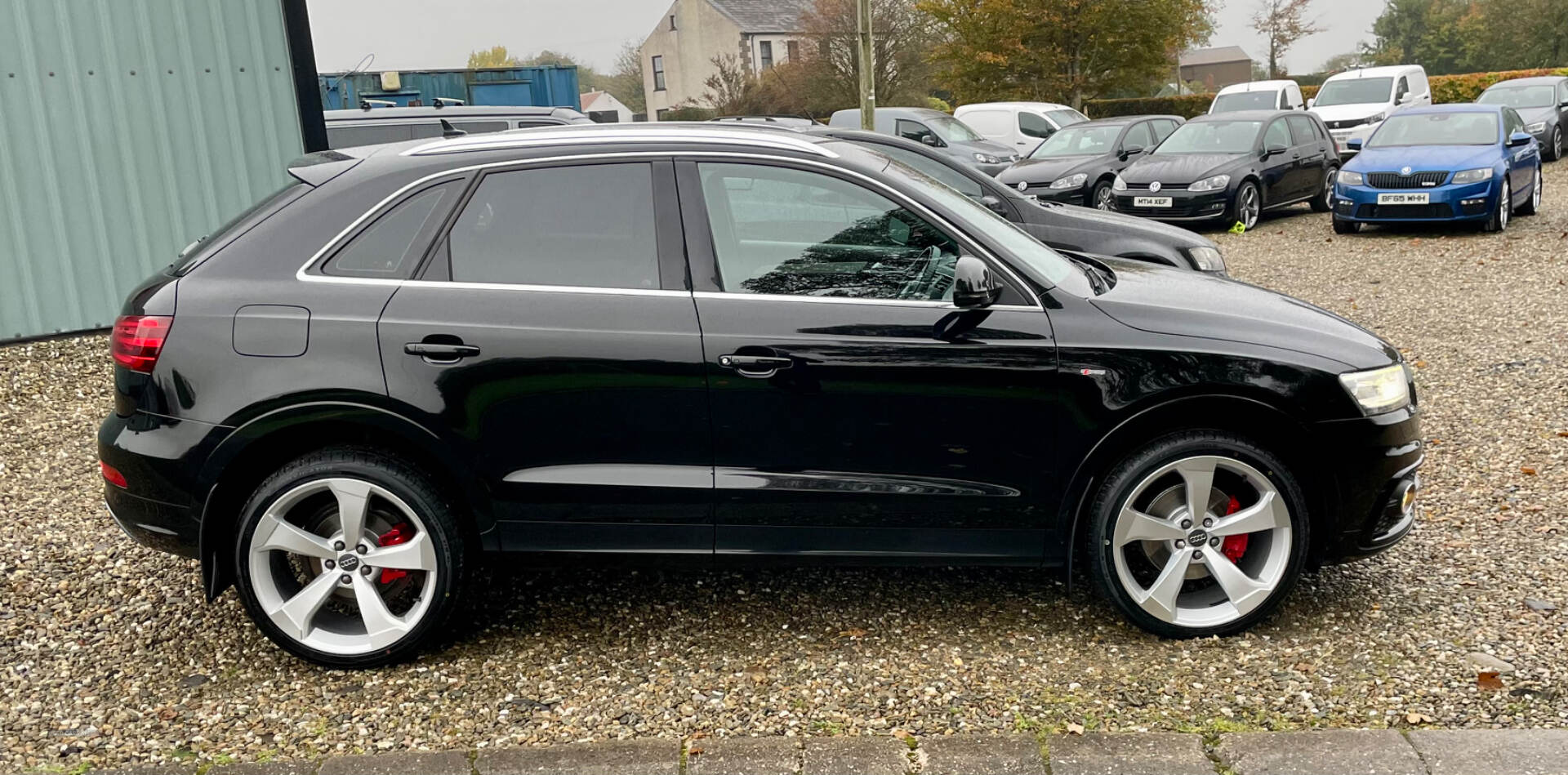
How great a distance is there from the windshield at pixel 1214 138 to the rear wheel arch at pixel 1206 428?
12.8m

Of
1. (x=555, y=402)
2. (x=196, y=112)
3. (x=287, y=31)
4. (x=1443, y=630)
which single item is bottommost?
(x=1443, y=630)

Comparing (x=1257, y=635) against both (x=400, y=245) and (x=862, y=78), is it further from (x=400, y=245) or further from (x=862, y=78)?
(x=862, y=78)

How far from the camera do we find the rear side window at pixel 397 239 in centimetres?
376

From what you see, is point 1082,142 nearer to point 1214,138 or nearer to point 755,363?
point 1214,138

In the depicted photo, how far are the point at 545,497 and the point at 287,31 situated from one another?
6.58 metres

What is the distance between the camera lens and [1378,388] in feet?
12.5

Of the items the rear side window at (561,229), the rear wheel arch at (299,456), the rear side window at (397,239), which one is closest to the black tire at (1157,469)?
the rear side window at (561,229)

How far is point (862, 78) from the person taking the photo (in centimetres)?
2233

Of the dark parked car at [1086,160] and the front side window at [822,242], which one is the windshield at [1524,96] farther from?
the front side window at [822,242]

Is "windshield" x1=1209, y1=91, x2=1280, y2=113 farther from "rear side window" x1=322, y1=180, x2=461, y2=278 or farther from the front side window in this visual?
"rear side window" x1=322, y1=180, x2=461, y2=278

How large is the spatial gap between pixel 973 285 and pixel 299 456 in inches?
84.3

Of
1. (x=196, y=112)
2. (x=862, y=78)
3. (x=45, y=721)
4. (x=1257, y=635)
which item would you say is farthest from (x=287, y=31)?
(x=862, y=78)

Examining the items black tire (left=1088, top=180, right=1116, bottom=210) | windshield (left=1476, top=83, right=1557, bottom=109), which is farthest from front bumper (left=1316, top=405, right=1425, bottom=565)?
windshield (left=1476, top=83, right=1557, bottom=109)

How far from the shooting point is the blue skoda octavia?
43.8 ft
